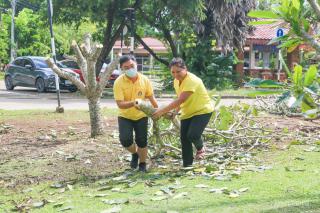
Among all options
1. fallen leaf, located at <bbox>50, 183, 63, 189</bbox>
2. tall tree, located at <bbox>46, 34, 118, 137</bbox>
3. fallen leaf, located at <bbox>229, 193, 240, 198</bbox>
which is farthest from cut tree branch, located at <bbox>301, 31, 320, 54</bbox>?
tall tree, located at <bbox>46, 34, 118, 137</bbox>

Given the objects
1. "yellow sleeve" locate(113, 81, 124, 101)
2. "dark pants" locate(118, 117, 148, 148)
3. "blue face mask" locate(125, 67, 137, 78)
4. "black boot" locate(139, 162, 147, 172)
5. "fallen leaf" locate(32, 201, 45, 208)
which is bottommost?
"fallen leaf" locate(32, 201, 45, 208)

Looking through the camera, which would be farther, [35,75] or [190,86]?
[35,75]

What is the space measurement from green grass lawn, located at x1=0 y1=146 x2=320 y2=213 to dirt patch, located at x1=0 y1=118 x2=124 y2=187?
534 millimetres

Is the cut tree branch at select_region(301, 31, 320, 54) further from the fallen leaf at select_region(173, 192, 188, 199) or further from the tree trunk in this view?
the tree trunk

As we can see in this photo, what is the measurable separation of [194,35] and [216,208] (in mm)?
23158

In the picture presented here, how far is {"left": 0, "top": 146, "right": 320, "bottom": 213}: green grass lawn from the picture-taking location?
5.50 m

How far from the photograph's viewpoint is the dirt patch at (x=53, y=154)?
7476mm

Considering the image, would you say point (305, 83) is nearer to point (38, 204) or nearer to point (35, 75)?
point (38, 204)

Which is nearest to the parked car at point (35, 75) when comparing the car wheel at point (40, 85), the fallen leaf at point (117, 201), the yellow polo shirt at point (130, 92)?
the car wheel at point (40, 85)

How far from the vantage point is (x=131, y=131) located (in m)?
7.52

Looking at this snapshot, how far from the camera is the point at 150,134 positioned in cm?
881

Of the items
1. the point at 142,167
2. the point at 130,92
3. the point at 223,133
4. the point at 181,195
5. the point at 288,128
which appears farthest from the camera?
the point at 288,128

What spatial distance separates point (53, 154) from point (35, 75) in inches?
629

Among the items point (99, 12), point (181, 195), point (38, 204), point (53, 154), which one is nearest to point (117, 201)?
point (181, 195)
